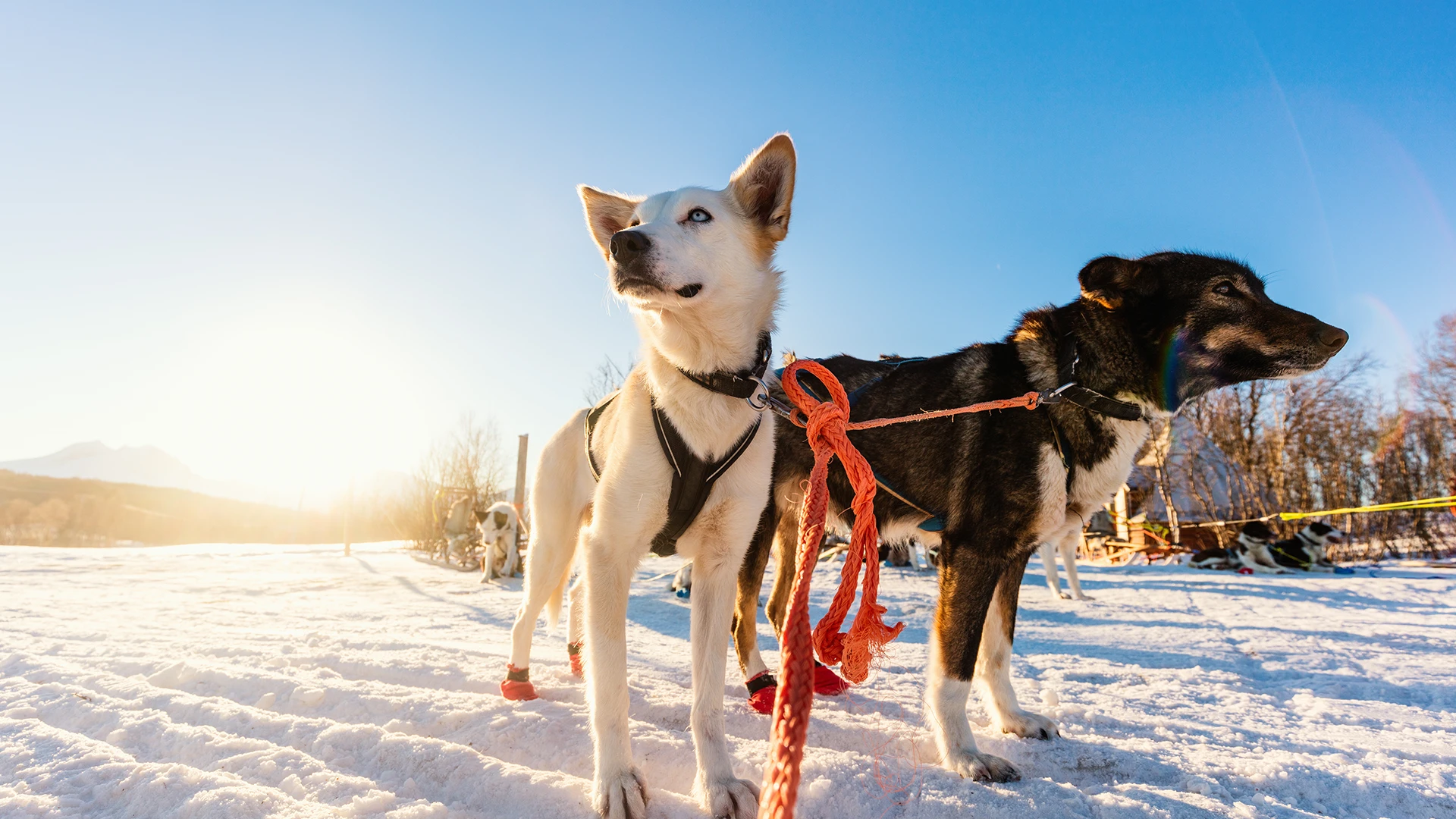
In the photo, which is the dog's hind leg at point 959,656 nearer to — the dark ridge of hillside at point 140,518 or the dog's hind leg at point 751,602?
the dog's hind leg at point 751,602

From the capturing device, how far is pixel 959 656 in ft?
8.60

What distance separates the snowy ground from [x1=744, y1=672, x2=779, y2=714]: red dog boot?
3.5 inches

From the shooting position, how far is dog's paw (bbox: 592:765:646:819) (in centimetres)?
190

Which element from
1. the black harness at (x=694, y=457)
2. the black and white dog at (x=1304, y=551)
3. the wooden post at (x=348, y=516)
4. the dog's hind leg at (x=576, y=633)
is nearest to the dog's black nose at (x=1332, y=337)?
the black harness at (x=694, y=457)

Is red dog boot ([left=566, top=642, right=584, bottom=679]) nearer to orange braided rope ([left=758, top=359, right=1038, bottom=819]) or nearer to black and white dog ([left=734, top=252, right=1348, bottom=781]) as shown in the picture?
black and white dog ([left=734, top=252, right=1348, bottom=781])

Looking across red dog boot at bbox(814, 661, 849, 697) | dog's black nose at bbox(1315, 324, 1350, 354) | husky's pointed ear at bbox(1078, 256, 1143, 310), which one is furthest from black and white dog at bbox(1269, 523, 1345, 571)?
red dog boot at bbox(814, 661, 849, 697)

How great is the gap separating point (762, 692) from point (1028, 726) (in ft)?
3.98

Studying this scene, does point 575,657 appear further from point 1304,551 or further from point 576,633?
point 1304,551

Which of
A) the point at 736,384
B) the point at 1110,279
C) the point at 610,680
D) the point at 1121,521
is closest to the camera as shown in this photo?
the point at 610,680

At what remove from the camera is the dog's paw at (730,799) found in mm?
1944

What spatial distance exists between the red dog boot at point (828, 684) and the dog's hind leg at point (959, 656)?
1.03 meters

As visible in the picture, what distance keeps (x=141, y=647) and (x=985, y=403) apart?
548 centimetres

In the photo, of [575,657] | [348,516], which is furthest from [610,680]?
[348,516]

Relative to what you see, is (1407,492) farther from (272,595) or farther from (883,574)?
(272,595)
